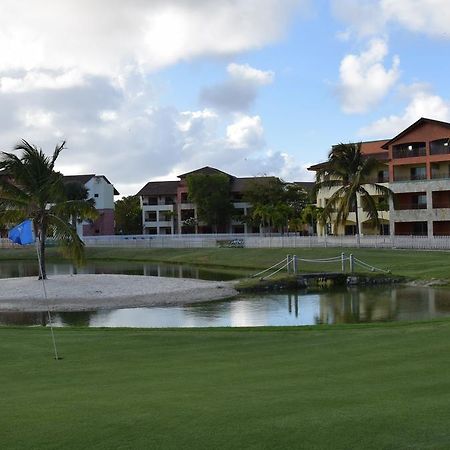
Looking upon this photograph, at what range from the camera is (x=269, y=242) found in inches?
2598

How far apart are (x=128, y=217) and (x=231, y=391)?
12067 centimetres

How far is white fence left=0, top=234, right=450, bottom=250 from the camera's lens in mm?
54366

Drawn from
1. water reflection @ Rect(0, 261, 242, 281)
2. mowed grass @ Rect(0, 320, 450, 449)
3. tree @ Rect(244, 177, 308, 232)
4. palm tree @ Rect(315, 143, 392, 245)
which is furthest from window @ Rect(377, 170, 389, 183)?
mowed grass @ Rect(0, 320, 450, 449)

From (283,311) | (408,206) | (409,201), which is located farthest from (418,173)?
(283,311)

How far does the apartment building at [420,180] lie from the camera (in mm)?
68938

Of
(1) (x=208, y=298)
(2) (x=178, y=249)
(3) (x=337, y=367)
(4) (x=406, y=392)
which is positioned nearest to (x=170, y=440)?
(4) (x=406, y=392)

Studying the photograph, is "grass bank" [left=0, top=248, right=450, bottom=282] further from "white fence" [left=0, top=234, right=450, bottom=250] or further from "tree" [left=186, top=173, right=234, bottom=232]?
"tree" [left=186, top=173, right=234, bottom=232]

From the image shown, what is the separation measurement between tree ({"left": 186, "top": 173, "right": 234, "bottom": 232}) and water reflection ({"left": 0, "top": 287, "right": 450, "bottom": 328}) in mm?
72514

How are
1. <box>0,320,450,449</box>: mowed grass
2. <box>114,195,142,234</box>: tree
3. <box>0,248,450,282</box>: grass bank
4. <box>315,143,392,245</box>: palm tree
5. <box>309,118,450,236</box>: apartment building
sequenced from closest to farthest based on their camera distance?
1. <box>0,320,450,449</box>: mowed grass
2. <box>0,248,450,282</box>: grass bank
3. <box>315,143,392,245</box>: palm tree
4. <box>309,118,450,236</box>: apartment building
5. <box>114,195,142,234</box>: tree

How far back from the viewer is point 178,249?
75312mm

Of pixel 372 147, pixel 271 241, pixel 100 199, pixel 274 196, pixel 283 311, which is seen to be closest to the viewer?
pixel 283 311

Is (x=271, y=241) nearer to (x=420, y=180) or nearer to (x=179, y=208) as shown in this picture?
(x=420, y=180)

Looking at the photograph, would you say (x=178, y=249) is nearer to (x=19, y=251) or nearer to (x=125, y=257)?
(x=125, y=257)

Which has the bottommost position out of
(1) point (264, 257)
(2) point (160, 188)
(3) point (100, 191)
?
(1) point (264, 257)
